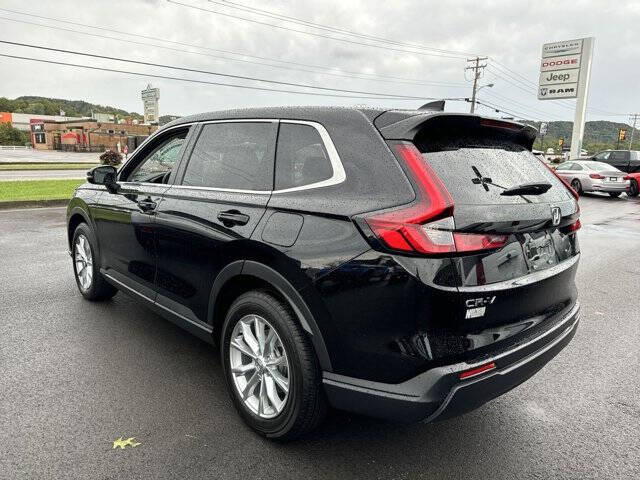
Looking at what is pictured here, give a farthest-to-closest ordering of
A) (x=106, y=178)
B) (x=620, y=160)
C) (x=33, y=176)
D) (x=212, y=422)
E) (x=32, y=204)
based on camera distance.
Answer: (x=620, y=160) → (x=33, y=176) → (x=32, y=204) → (x=106, y=178) → (x=212, y=422)

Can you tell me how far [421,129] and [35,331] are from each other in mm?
3620

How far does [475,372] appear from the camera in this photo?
2.14m

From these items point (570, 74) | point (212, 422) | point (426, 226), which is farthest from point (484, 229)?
point (570, 74)

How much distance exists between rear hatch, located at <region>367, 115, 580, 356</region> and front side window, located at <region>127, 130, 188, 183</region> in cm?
190

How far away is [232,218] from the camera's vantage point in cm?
276

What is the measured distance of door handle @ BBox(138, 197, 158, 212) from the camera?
3.47 meters

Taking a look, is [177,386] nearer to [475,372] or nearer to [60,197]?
[475,372]

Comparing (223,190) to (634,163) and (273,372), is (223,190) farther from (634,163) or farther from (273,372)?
(634,163)

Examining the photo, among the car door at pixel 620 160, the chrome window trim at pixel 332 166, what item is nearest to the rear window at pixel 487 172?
the chrome window trim at pixel 332 166

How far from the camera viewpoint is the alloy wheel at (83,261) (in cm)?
474

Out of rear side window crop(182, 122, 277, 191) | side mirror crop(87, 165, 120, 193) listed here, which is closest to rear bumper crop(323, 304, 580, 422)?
rear side window crop(182, 122, 277, 191)

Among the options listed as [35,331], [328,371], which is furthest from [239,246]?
[35,331]

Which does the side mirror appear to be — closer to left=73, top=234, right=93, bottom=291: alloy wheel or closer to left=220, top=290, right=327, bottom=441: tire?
left=73, top=234, right=93, bottom=291: alloy wheel

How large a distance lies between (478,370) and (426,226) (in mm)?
688
